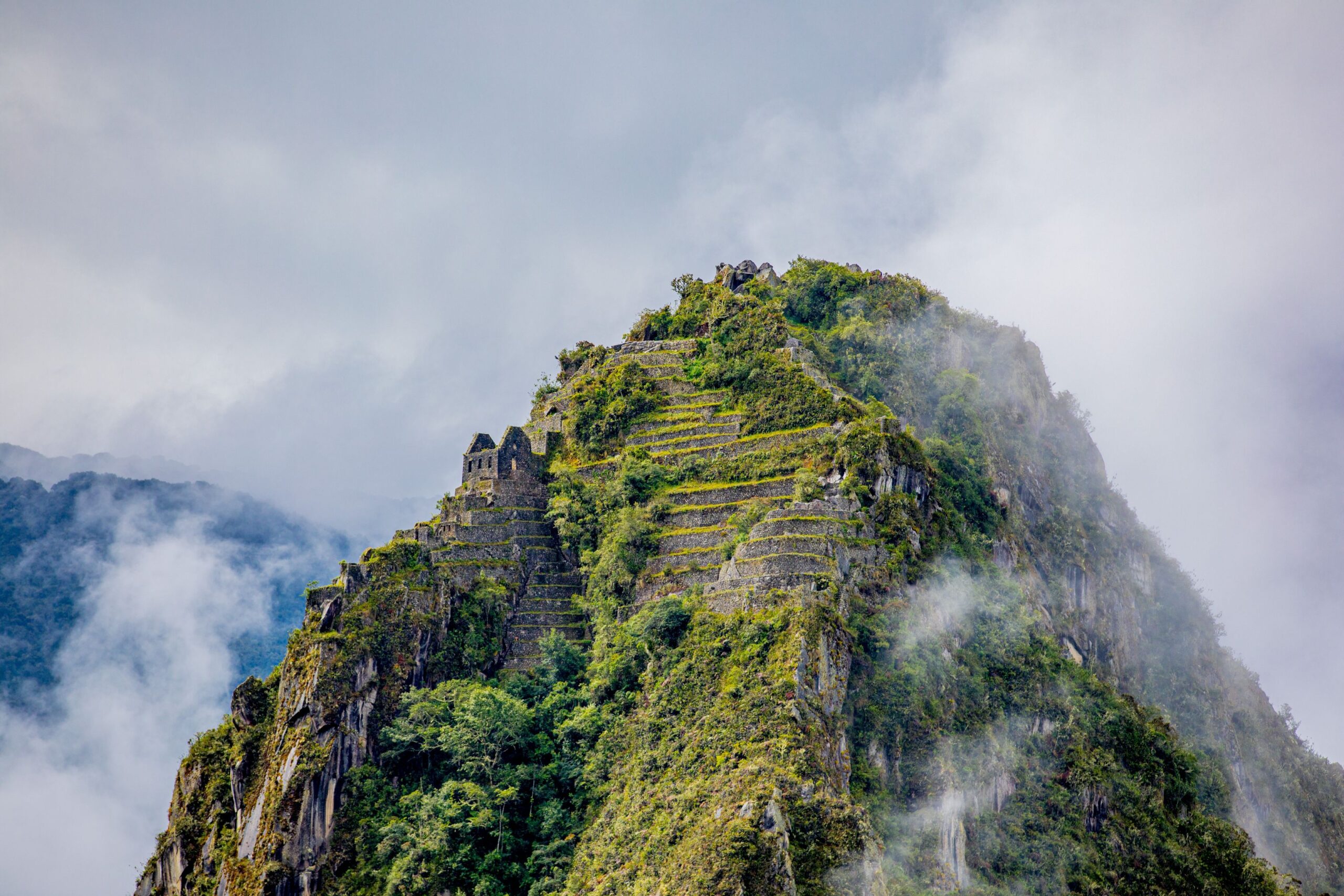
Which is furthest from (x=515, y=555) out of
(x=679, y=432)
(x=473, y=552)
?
(x=679, y=432)

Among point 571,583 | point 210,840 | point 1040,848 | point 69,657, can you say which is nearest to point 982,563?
point 1040,848

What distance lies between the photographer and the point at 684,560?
5084 cm

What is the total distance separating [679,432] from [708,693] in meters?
18.5

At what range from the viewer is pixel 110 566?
80438 millimetres

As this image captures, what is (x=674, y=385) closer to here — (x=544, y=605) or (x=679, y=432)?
(x=679, y=432)

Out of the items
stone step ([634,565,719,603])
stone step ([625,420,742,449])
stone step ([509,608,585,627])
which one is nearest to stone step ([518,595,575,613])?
stone step ([509,608,585,627])

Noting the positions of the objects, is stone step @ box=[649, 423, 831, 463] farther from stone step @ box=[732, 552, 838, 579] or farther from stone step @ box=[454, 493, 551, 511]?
stone step @ box=[732, 552, 838, 579]

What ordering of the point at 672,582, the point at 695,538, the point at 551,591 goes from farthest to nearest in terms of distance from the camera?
the point at 551,591 → the point at 695,538 → the point at 672,582

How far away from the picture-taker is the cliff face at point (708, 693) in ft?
136

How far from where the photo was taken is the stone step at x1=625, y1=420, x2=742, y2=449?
5831cm

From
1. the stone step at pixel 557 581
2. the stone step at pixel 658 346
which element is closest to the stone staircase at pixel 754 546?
the stone step at pixel 557 581

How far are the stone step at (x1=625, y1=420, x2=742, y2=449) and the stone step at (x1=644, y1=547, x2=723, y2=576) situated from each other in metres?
8.69

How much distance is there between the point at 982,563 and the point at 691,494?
1413cm

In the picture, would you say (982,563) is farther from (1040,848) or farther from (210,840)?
(210,840)
